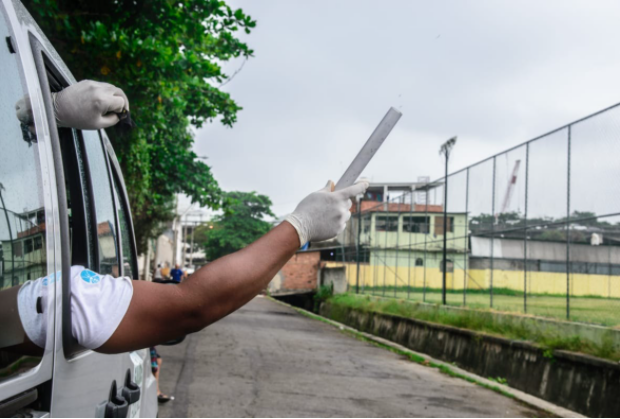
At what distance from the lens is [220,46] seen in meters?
12.5

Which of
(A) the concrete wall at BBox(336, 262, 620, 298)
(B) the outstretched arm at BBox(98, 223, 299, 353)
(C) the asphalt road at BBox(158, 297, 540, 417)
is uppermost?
(B) the outstretched arm at BBox(98, 223, 299, 353)

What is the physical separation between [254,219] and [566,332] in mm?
72978

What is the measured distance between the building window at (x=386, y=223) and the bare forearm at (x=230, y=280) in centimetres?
2300

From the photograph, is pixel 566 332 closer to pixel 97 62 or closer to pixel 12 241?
pixel 97 62

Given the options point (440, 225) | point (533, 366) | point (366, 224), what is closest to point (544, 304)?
point (533, 366)

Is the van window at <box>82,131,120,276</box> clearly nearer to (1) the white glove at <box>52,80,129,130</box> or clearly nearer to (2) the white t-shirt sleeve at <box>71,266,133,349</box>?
(1) the white glove at <box>52,80,129,130</box>

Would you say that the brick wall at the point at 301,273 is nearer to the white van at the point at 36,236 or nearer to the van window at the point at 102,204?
the van window at the point at 102,204

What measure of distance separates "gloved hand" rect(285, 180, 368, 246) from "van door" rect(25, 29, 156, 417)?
0.58 meters

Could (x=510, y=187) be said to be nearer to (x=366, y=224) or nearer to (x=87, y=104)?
(x=87, y=104)

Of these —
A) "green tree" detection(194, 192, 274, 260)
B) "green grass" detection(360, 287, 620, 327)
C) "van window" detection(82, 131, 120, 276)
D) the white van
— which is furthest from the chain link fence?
"green tree" detection(194, 192, 274, 260)

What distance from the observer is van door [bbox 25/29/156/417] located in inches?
71.4

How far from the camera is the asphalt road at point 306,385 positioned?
298 inches

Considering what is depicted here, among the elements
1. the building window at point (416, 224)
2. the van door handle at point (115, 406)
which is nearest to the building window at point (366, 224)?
the building window at point (416, 224)

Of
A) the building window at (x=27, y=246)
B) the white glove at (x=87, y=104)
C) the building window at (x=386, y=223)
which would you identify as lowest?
the building window at (x=27, y=246)
